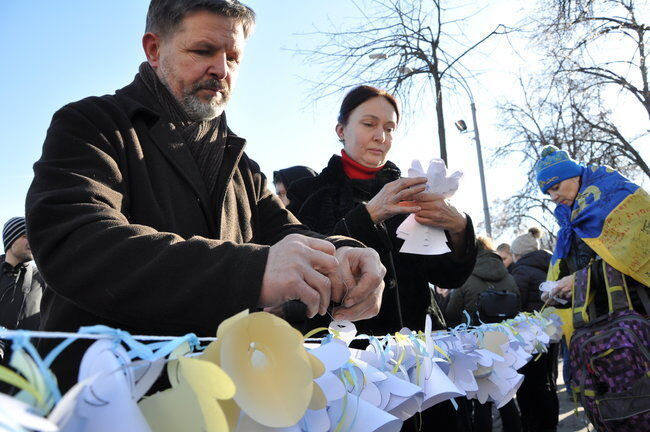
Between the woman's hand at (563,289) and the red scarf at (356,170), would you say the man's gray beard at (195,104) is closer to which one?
the red scarf at (356,170)

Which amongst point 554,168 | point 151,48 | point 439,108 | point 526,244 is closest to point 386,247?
point 151,48

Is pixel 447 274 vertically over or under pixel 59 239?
under

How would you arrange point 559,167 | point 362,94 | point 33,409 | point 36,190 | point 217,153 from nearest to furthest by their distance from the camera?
point 33,409 → point 36,190 → point 217,153 → point 362,94 → point 559,167

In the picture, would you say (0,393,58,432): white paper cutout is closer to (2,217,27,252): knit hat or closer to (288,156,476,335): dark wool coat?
(288,156,476,335): dark wool coat

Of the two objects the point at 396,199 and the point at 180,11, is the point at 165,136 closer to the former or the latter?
the point at 180,11

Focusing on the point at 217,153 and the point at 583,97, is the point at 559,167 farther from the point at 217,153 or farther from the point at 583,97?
the point at 583,97

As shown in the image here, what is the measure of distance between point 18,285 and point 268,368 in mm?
4887

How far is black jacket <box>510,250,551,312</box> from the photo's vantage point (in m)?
5.82

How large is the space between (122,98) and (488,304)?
4.20 metres

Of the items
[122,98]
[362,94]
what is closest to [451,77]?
[362,94]

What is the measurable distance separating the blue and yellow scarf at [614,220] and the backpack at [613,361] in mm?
99

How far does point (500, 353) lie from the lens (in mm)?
2139

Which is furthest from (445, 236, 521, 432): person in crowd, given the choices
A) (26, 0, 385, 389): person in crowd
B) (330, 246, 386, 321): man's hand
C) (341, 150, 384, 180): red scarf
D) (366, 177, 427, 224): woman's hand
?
(330, 246, 386, 321): man's hand

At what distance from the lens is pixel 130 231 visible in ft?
3.40
